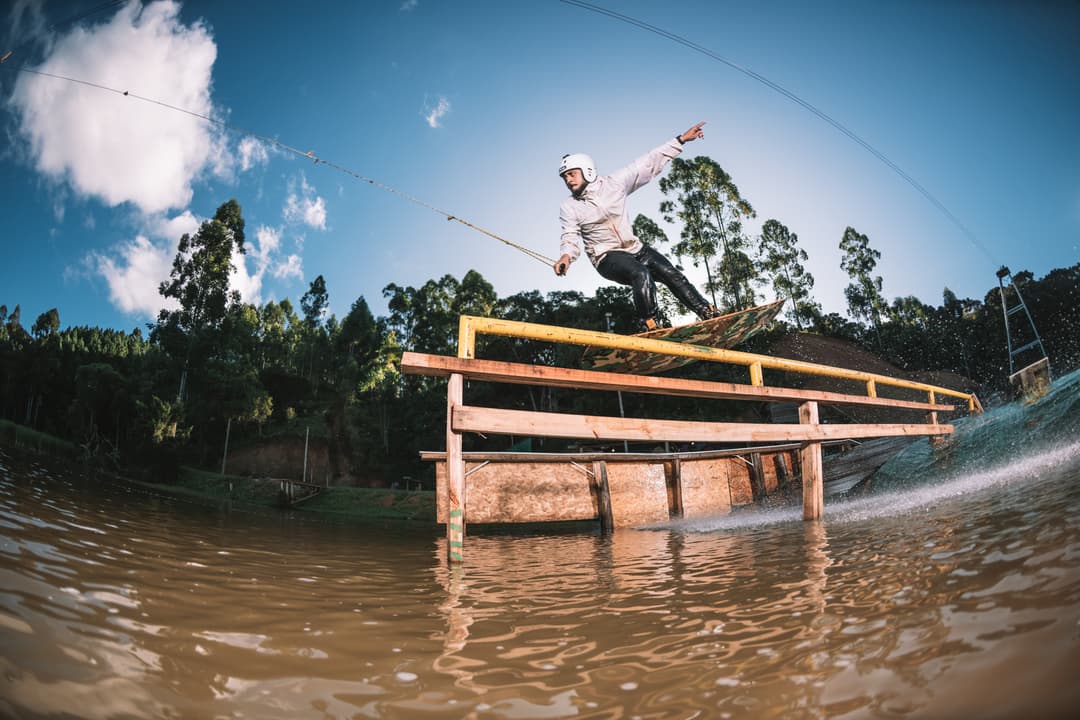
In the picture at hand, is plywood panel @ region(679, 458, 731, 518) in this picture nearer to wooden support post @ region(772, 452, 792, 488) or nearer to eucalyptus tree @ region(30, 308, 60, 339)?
wooden support post @ region(772, 452, 792, 488)

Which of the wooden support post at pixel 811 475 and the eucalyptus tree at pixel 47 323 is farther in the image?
the eucalyptus tree at pixel 47 323

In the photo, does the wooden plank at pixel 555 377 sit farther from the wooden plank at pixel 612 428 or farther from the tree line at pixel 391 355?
the tree line at pixel 391 355

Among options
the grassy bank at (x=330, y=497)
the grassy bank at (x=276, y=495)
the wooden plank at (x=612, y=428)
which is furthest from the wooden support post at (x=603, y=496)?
the grassy bank at (x=330, y=497)

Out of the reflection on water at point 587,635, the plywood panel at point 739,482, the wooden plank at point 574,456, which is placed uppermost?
the wooden plank at point 574,456

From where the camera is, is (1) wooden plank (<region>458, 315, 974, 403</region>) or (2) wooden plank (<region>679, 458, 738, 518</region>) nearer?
(1) wooden plank (<region>458, 315, 974, 403</region>)

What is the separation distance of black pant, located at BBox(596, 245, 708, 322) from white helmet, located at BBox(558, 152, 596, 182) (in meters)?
1.04

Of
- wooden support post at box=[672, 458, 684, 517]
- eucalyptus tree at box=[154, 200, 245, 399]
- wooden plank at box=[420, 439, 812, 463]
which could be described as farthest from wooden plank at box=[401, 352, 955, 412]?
eucalyptus tree at box=[154, 200, 245, 399]

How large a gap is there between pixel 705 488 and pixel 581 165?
525 centimetres

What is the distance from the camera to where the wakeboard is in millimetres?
5555

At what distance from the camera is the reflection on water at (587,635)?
1.06 m

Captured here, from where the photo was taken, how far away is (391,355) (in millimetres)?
46312

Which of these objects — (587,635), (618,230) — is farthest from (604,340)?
(587,635)

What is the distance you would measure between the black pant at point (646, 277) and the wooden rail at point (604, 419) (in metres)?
0.88

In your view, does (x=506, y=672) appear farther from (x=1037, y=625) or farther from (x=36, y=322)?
(x=36, y=322)
